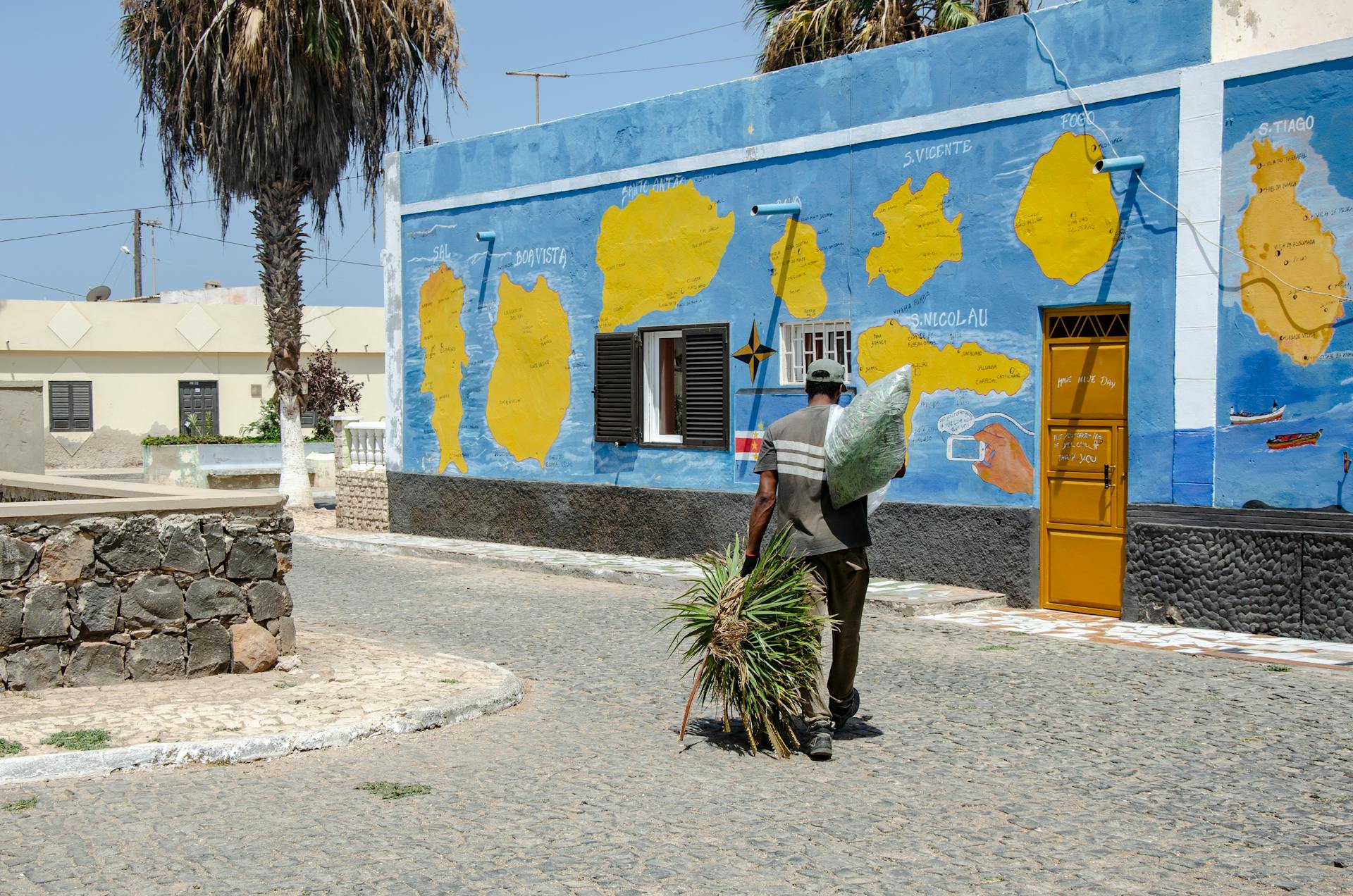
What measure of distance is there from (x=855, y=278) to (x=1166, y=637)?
→ 4645 millimetres

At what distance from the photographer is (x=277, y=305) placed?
2188 cm

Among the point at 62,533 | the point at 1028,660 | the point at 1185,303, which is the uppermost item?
the point at 1185,303

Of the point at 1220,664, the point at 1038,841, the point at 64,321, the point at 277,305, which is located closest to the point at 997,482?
the point at 1220,664

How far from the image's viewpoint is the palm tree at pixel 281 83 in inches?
779

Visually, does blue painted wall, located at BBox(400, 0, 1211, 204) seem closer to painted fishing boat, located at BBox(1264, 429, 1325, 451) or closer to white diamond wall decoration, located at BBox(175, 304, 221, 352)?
painted fishing boat, located at BBox(1264, 429, 1325, 451)

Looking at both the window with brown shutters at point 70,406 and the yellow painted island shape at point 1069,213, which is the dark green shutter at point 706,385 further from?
the window with brown shutters at point 70,406

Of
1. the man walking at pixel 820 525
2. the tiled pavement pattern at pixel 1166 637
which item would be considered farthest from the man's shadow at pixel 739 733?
the tiled pavement pattern at pixel 1166 637

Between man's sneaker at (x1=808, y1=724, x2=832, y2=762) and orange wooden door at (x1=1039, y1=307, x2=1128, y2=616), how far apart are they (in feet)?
17.3

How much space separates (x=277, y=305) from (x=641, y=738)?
16.5 m

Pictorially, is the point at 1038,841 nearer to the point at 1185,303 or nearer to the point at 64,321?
the point at 1185,303

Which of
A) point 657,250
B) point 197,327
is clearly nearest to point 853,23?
point 657,250

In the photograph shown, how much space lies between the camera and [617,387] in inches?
618

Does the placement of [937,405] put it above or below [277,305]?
below

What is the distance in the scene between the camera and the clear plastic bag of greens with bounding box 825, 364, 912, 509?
6539 millimetres
